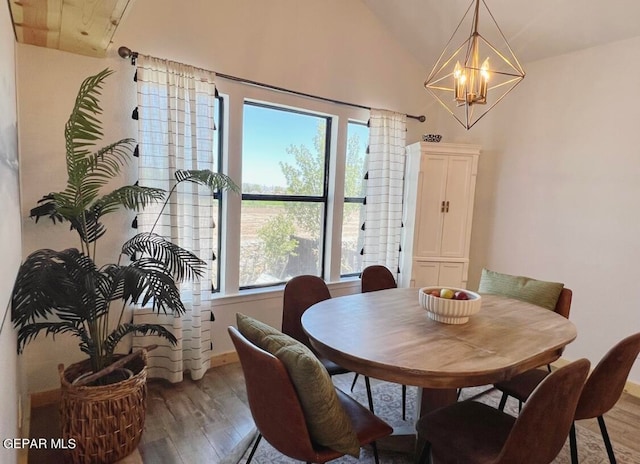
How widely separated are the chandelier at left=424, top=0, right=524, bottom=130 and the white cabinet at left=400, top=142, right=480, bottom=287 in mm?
381

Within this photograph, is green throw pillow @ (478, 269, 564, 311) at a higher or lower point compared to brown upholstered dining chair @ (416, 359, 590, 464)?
higher

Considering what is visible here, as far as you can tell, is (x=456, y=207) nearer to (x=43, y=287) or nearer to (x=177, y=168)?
(x=177, y=168)

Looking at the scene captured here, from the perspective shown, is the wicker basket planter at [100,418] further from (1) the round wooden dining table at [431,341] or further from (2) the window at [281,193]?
(2) the window at [281,193]

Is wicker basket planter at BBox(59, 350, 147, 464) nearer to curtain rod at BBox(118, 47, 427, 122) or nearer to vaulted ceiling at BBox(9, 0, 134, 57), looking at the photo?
vaulted ceiling at BBox(9, 0, 134, 57)

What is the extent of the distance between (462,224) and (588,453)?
6.97 feet

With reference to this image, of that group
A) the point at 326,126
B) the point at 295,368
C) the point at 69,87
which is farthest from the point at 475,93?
the point at 69,87

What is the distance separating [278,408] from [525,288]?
199 centimetres

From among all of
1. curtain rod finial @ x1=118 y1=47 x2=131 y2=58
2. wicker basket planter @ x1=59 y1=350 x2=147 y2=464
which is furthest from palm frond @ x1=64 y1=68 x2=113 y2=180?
wicker basket planter @ x1=59 y1=350 x2=147 y2=464

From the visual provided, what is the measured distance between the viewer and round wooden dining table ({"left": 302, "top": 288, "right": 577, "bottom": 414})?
144 centimetres

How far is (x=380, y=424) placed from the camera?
1569 mm

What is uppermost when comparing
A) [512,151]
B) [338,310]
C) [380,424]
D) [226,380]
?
[512,151]

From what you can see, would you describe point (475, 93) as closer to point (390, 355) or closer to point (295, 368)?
point (390, 355)

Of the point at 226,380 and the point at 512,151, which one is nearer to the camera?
the point at 226,380

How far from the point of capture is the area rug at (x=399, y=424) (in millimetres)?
2027
